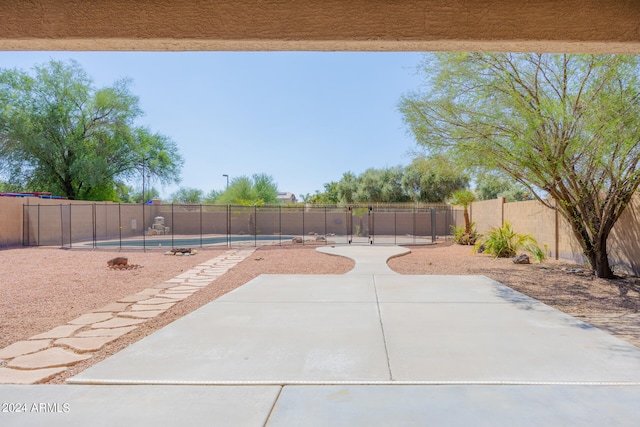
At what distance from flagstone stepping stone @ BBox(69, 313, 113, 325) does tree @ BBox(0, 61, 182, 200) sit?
2386cm

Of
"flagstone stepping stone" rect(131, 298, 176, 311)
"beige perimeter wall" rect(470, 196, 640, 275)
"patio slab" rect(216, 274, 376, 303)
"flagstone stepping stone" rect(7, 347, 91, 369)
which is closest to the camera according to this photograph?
"flagstone stepping stone" rect(7, 347, 91, 369)

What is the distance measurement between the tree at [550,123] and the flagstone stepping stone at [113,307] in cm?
727

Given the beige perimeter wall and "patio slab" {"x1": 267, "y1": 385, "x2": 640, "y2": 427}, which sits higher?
the beige perimeter wall

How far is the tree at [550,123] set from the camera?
7.67 meters

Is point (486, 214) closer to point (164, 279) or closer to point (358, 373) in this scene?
point (164, 279)

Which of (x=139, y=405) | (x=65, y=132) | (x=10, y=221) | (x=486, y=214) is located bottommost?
(x=139, y=405)

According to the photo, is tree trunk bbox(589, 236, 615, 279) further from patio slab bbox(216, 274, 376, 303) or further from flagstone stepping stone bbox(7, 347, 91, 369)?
flagstone stepping stone bbox(7, 347, 91, 369)

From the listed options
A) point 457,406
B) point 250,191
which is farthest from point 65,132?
point 457,406

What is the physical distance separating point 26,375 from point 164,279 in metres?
6.37

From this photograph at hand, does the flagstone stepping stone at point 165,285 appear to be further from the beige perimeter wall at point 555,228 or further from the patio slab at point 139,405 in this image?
the beige perimeter wall at point 555,228

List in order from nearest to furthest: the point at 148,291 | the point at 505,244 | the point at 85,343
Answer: the point at 85,343
the point at 148,291
the point at 505,244

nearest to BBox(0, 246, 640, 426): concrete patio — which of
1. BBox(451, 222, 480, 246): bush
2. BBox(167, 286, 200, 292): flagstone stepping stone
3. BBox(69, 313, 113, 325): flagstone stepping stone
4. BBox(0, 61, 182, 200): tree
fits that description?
BBox(69, 313, 113, 325): flagstone stepping stone

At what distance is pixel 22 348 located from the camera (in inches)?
189

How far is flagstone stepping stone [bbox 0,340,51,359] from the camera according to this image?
15.1ft
